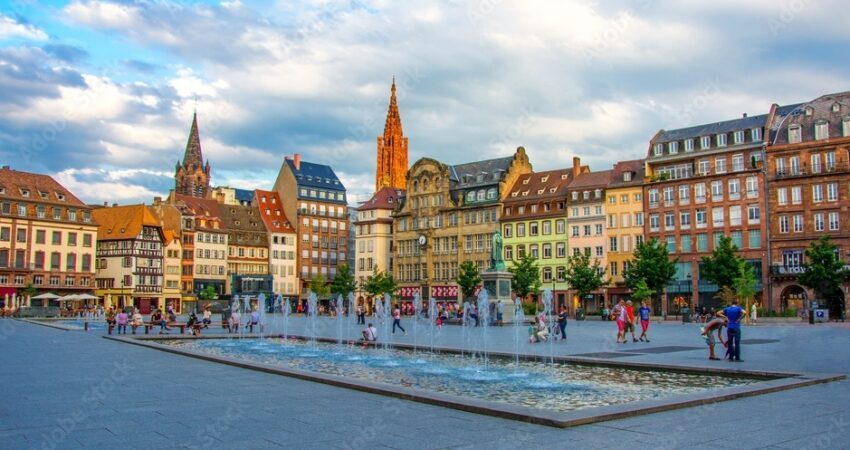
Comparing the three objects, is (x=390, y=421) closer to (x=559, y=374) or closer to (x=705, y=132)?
(x=559, y=374)

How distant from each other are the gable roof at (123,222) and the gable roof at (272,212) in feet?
54.6

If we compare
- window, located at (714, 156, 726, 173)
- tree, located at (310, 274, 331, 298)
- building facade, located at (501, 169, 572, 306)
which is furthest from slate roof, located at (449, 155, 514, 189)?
window, located at (714, 156, 726, 173)

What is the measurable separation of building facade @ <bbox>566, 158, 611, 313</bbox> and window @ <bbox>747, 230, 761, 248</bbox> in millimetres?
14425

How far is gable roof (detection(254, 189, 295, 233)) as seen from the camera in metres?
108

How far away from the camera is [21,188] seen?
81.8 metres

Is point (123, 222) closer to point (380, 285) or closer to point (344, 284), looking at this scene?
point (344, 284)

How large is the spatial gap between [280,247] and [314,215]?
788cm

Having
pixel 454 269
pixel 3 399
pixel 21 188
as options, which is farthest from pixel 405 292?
pixel 3 399

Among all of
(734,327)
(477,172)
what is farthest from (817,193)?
(734,327)

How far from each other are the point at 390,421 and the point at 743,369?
963cm

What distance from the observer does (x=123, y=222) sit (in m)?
93.1

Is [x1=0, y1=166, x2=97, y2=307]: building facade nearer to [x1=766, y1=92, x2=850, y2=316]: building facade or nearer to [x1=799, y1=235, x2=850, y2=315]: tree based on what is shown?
[x1=766, y1=92, x2=850, y2=316]: building facade

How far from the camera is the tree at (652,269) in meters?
64.3

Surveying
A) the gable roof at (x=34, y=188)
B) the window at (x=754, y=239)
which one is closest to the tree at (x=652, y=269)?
the window at (x=754, y=239)
